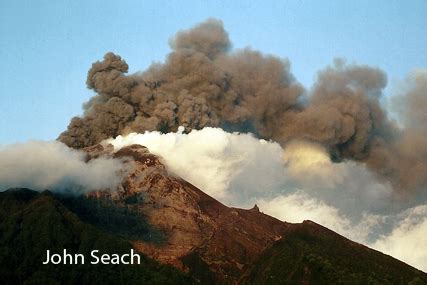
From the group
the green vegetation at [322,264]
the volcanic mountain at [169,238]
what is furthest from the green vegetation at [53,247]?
the green vegetation at [322,264]

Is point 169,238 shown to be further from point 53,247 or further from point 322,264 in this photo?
point 322,264

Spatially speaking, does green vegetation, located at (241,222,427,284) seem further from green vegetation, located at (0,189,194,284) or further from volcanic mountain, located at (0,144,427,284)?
green vegetation, located at (0,189,194,284)

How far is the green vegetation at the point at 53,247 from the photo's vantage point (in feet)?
368

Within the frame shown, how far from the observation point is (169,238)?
4882 inches

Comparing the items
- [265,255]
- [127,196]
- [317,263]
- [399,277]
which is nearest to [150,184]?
[127,196]

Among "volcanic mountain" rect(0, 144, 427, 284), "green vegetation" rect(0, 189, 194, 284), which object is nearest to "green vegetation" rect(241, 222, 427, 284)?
"volcanic mountain" rect(0, 144, 427, 284)

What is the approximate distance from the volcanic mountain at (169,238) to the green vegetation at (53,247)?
0.15 m

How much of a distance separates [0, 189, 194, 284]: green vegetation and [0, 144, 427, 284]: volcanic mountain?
15 cm

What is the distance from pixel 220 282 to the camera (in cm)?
11962

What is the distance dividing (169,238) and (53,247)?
1752 cm

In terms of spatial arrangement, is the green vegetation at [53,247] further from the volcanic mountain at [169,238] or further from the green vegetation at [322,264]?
the green vegetation at [322,264]

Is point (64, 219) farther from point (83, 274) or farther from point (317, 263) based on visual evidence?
point (317, 263)

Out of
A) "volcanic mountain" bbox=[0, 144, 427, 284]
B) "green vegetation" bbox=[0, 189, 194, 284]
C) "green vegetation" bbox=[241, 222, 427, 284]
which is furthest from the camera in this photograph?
"green vegetation" bbox=[241, 222, 427, 284]

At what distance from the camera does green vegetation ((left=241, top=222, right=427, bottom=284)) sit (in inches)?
4695
